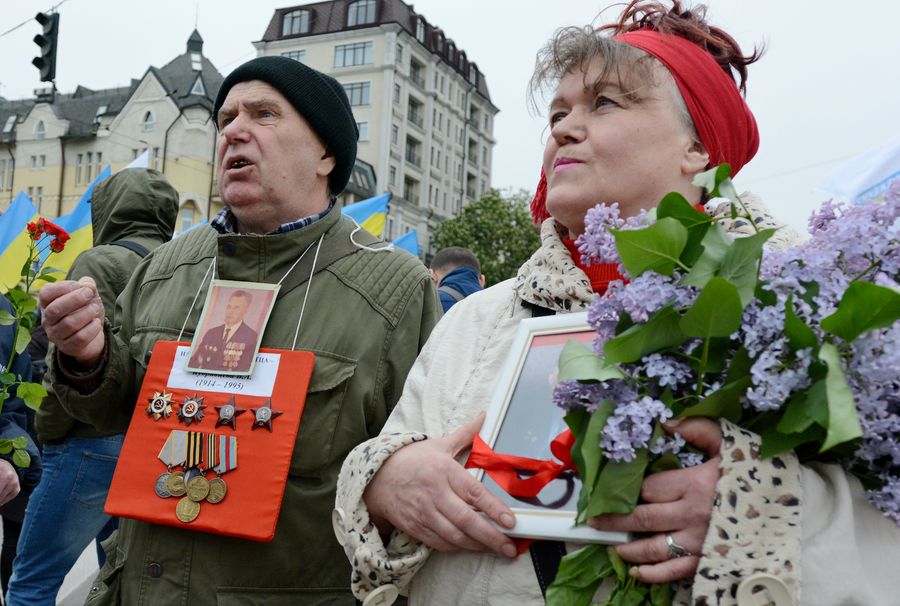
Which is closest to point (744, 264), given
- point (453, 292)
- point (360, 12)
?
point (453, 292)

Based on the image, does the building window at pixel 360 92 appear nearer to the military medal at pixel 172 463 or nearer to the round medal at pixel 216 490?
the military medal at pixel 172 463

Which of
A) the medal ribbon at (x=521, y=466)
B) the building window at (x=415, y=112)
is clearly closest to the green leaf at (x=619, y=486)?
the medal ribbon at (x=521, y=466)

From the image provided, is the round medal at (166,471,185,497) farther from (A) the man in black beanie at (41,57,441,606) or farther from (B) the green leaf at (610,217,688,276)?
(B) the green leaf at (610,217,688,276)

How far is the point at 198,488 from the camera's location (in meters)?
2.16

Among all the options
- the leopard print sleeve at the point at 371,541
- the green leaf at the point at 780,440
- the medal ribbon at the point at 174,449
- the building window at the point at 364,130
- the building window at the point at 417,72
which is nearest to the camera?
the green leaf at the point at 780,440

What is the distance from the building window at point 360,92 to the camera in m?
47.7

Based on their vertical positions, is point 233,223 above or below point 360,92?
below

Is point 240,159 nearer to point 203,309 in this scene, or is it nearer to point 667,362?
point 203,309

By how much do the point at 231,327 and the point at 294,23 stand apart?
5374cm

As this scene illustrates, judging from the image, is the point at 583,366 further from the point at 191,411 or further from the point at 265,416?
the point at 191,411

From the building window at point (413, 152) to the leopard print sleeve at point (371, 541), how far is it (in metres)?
49.0

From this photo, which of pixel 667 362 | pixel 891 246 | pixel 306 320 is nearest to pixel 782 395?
pixel 667 362

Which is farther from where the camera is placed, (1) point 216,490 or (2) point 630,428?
(1) point 216,490

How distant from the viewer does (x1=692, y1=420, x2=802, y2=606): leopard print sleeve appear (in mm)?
1084
